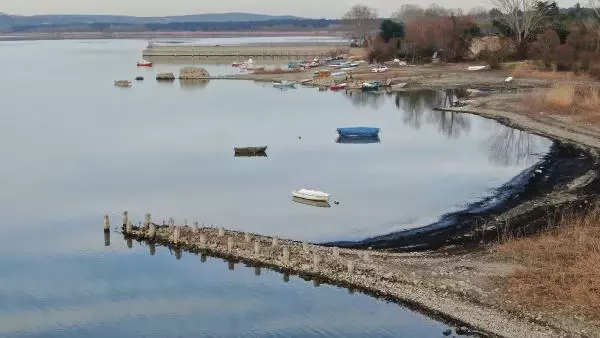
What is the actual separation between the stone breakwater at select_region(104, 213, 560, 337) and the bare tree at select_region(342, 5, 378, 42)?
4289 inches

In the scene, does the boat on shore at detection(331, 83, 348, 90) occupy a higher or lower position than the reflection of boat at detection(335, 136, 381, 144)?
higher

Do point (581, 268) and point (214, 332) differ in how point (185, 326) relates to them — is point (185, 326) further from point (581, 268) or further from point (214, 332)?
point (581, 268)

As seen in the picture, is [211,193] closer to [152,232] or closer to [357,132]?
[152,232]

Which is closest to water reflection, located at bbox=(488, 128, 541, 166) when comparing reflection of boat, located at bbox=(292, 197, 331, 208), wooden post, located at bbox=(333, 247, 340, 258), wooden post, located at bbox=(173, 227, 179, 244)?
reflection of boat, located at bbox=(292, 197, 331, 208)

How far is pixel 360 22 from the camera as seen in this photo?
→ 460 ft

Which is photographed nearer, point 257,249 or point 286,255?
point 286,255

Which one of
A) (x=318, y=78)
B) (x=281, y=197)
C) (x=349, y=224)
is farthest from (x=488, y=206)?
(x=318, y=78)

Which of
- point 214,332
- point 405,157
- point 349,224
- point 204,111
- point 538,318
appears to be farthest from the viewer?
point 204,111

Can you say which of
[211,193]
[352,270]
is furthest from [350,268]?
[211,193]

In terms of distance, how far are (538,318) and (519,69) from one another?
2483 inches

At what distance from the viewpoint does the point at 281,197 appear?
3259cm

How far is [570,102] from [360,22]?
92989mm

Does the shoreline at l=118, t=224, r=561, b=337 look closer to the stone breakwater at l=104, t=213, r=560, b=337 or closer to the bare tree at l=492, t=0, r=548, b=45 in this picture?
the stone breakwater at l=104, t=213, r=560, b=337

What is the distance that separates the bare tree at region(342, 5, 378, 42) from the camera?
455 feet
